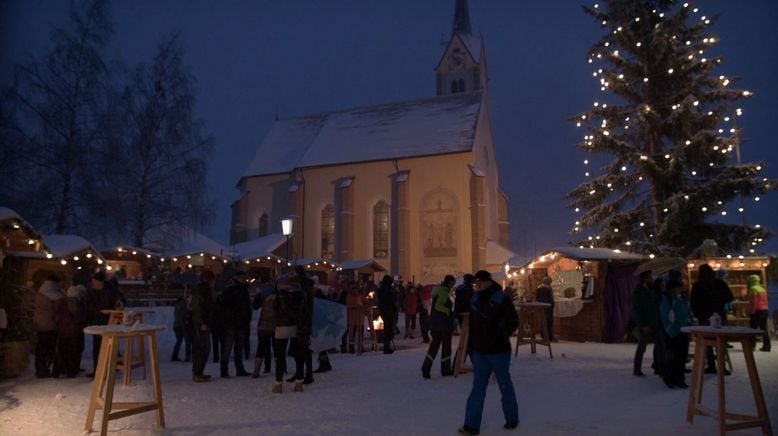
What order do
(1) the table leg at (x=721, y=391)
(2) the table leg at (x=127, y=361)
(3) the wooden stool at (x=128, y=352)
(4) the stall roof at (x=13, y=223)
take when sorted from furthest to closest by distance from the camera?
(4) the stall roof at (x=13, y=223), (2) the table leg at (x=127, y=361), (3) the wooden stool at (x=128, y=352), (1) the table leg at (x=721, y=391)

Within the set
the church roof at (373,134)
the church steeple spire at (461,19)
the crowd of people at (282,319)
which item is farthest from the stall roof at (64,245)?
the church steeple spire at (461,19)

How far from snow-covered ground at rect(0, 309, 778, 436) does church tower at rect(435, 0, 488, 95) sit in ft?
155

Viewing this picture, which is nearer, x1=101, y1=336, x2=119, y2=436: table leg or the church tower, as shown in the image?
x1=101, y1=336, x2=119, y2=436: table leg

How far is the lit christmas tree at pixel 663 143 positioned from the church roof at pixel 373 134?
655 inches

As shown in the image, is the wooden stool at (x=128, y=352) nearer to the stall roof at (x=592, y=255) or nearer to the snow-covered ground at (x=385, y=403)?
the snow-covered ground at (x=385, y=403)

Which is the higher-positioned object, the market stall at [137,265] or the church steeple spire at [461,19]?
the church steeple spire at [461,19]

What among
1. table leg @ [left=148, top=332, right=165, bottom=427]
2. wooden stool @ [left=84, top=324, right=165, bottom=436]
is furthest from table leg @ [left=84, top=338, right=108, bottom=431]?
table leg @ [left=148, top=332, right=165, bottom=427]

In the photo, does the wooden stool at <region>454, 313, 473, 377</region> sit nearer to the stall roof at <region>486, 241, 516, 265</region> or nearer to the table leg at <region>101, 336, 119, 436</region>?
the table leg at <region>101, 336, 119, 436</region>

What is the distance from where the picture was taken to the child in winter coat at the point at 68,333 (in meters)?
9.10

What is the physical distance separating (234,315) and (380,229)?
2987 centimetres

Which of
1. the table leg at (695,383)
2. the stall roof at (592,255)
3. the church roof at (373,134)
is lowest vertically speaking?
the table leg at (695,383)

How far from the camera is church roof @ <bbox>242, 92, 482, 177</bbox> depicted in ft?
128

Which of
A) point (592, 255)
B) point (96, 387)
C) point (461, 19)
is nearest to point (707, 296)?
point (592, 255)

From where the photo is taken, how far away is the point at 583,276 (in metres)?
16.5
